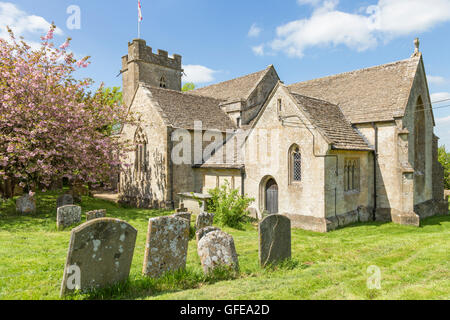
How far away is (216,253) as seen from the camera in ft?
22.7

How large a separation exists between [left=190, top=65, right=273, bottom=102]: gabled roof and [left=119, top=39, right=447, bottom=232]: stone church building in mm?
951

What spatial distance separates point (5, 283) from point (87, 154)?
1190 cm

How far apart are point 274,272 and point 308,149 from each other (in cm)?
847

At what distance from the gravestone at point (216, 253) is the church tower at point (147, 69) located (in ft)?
89.3

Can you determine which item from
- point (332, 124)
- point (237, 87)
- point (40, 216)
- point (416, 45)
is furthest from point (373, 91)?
point (40, 216)

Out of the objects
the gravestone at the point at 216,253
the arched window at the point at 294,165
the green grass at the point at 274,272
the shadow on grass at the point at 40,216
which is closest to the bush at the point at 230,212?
the green grass at the point at 274,272

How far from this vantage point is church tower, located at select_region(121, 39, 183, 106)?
3166cm

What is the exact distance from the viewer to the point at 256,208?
651 inches

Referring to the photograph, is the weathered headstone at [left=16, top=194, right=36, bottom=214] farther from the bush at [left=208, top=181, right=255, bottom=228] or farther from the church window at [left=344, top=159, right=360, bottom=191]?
the church window at [left=344, top=159, right=360, bottom=191]

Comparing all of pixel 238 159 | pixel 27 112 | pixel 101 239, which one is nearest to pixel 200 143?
pixel 238 159

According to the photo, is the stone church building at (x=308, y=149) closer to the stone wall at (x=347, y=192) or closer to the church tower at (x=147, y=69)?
the stone wall at (x=347, y=192)

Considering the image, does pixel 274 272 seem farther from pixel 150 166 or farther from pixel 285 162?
pixel 150 166

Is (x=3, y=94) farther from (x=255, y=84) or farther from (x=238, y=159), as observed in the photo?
(x=255, y=84)
